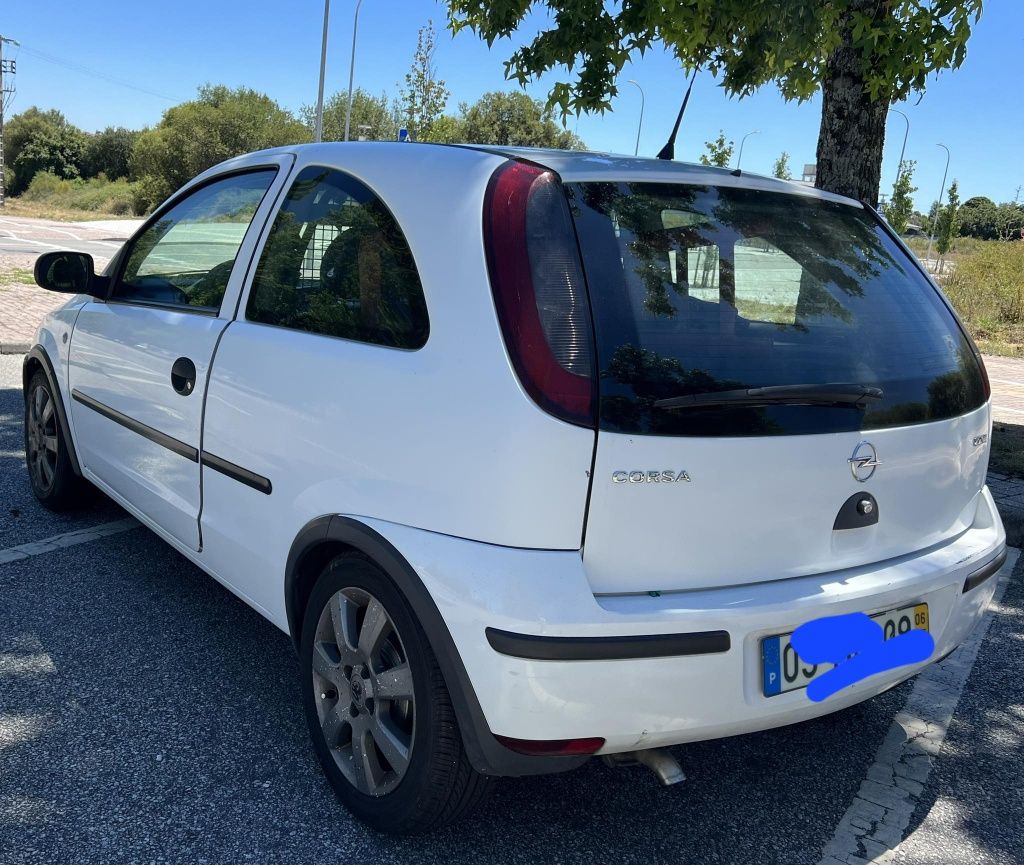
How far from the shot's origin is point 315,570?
101 inches

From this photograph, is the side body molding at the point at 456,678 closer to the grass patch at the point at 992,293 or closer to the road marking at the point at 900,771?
the road marking at the point at 900,771

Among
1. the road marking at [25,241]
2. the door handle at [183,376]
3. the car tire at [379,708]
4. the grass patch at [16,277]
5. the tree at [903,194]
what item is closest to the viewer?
the car tire at [379,708]

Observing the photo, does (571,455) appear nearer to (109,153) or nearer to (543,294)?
(543,294)

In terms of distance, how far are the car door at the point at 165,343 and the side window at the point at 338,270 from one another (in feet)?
0.55

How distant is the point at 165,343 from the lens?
3.21 m

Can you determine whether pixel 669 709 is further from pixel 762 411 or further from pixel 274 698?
pixel 274 698

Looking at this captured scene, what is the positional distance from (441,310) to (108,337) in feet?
6.84

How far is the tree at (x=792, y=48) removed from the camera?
4855 mm

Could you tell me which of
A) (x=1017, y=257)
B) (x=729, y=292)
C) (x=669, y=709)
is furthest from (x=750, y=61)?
(x=1017, y=257)

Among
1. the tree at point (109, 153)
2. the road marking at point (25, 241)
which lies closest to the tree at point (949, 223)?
the road marking at point (25, 241)

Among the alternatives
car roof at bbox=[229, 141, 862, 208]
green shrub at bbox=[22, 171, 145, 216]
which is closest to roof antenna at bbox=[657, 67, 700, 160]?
car roof at bbox=[229, 141, 862, 208]

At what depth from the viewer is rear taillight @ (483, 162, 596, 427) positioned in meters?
1.98

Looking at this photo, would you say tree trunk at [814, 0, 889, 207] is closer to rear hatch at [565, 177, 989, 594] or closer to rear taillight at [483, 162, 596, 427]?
rear hatch at [565, 177, 989, 594]

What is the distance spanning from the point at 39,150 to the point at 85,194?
17.9m
